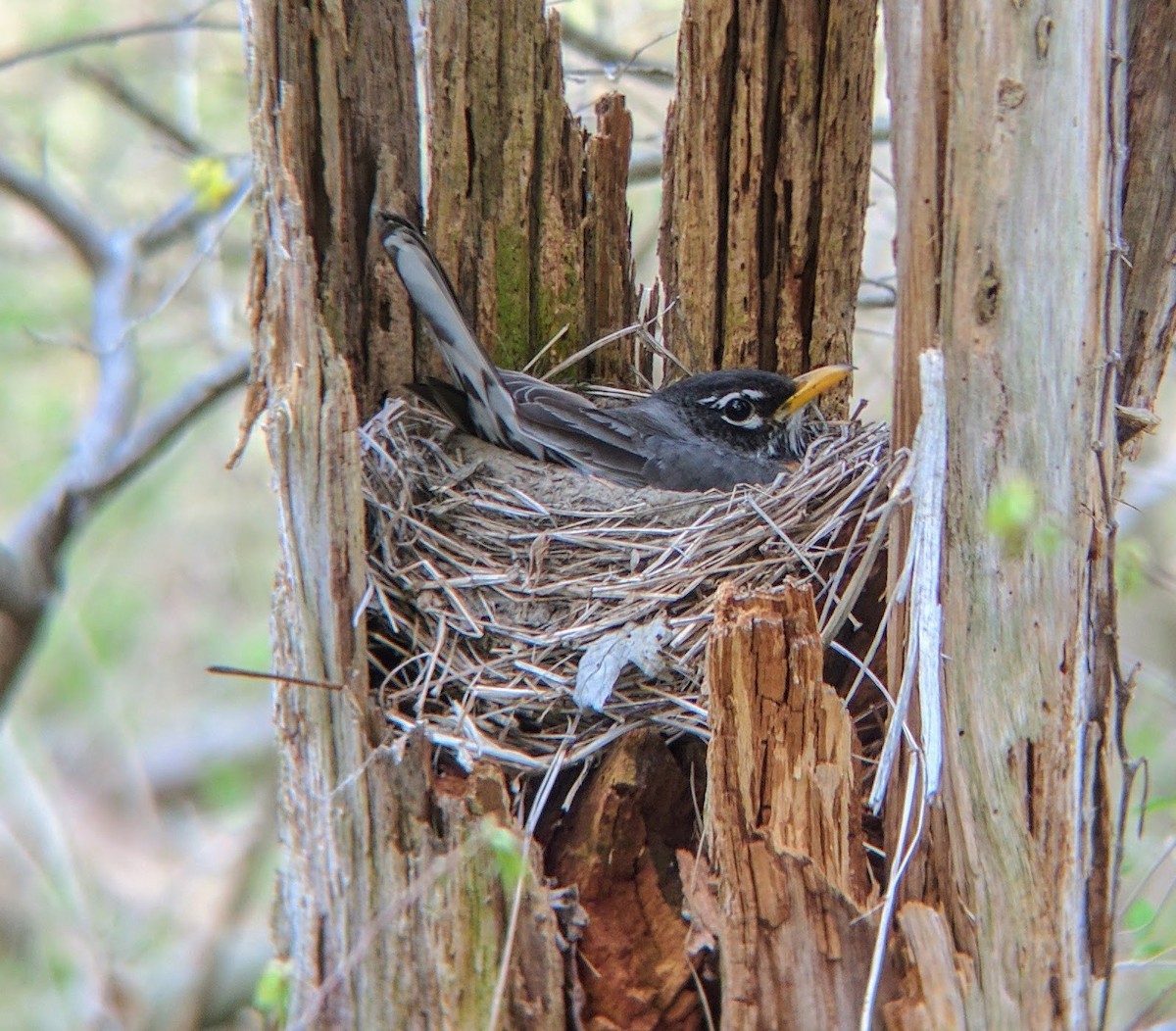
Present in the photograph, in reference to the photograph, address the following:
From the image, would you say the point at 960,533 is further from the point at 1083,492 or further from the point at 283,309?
the point at 283,309

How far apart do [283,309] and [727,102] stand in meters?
1.60

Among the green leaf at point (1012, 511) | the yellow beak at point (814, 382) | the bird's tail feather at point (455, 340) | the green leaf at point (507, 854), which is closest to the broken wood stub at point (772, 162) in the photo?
the yellow beak at point (814, 382)

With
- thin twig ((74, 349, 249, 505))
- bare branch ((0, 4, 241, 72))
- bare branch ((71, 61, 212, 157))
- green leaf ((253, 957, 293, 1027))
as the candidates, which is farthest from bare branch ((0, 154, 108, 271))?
green leaf ((253, 957, 293, 1027))

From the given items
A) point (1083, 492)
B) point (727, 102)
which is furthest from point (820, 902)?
point (727, 102)

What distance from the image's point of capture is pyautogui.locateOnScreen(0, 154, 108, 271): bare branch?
589 centimetres

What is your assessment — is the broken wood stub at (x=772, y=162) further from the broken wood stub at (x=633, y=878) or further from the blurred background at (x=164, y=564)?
the broken wood stub at (x=633, y=878)

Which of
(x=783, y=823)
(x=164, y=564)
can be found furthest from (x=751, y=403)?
(x=164, y=564)

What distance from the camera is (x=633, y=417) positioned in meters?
4.10

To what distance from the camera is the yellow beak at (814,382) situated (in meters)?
4.00

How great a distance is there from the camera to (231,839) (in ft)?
29.9

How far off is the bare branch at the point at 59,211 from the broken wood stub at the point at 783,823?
4668mm

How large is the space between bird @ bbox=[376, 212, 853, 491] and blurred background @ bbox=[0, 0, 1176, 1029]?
2.95 feet

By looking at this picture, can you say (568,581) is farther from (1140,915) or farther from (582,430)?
(1140,915)

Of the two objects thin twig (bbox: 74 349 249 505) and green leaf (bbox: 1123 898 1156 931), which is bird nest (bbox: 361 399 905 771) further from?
thin twig (bbox: 74 349 249 505)
